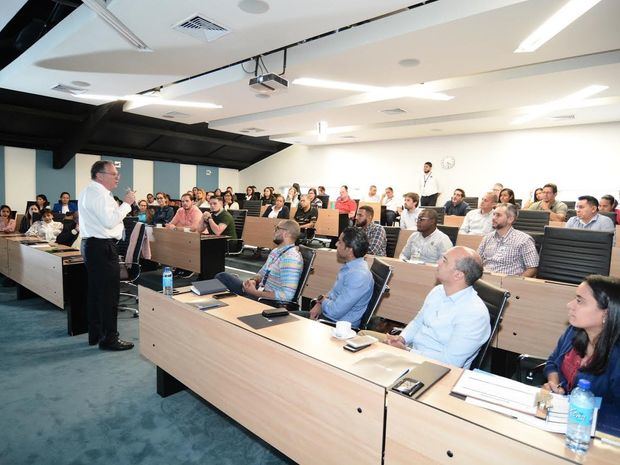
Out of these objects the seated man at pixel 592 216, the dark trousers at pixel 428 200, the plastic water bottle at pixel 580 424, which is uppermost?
the dark trousers at pixel 428 200

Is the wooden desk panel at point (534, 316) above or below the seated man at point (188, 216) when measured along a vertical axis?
below

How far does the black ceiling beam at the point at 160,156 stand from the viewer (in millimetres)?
10445

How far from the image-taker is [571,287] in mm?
2496

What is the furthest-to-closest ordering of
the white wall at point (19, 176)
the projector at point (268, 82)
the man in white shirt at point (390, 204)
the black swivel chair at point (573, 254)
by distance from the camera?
the white wall at point (19, 176) < the man in white shirt at point (390, 204) < the projector at point (268, 82) < the black swivel chair at point (573, 254)

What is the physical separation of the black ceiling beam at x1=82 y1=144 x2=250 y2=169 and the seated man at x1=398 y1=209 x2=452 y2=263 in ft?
32.3

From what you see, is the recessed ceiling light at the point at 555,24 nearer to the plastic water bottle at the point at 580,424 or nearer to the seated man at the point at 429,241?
the seated man at the point at 429,241

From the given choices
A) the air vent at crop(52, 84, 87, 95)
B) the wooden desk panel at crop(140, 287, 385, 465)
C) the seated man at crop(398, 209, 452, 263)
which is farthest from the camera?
the air vent at crop(52, 84, 87, 95)

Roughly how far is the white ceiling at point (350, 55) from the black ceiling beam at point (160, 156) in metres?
4.12

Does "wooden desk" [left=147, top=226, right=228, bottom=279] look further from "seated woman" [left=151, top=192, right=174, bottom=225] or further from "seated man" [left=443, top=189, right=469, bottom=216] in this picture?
"seated man" [left=443, top=189, right=469, bottom=216]

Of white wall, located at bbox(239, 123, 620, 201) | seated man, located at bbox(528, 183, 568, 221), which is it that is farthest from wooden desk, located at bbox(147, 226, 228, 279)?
white wall, located at bbox(239, 123, 620, 201)

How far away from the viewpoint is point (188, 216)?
18.6ft

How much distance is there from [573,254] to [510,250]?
0.48 meters

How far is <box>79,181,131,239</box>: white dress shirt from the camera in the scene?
2.86 meters

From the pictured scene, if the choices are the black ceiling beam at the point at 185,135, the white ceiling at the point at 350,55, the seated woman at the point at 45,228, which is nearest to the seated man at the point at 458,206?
the white ceiling at the point at 350,55
